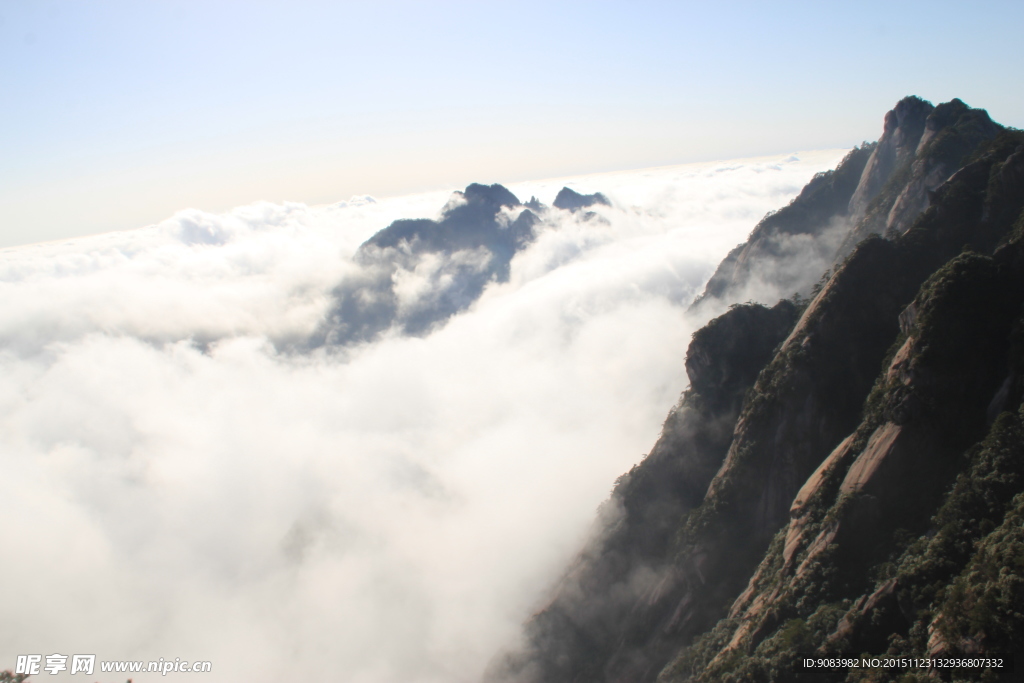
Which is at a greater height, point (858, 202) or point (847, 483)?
point (858, 202)

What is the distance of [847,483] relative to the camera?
1871 inches

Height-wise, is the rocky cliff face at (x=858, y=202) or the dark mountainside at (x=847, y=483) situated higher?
the rocky cliff face at (x=858, y=202)

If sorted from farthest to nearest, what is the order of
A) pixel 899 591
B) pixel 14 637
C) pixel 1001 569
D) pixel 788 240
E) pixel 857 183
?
pixel 14 637 < pixel 857 183 < pixel 788 240 < pixel 899 591 < pixel 1001 569

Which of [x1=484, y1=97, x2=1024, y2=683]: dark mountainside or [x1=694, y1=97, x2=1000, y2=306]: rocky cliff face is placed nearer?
[x1=484, y1=97, x2=1024, y2=683]: dark mountainside

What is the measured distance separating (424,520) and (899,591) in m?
142

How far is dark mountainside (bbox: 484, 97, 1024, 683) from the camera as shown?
38.7 metres

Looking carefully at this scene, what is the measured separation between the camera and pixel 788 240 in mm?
115500

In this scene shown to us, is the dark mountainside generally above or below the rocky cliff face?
below

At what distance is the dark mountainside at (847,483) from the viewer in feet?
127

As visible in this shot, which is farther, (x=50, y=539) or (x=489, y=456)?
(x=50, y=539)

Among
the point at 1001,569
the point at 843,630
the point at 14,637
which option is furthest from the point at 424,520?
the point at 1001,569

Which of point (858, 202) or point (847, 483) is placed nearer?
point (847, 483)

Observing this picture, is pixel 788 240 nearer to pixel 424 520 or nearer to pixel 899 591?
pixel 899 591

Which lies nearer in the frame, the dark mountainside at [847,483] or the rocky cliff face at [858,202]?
the dark mountainside at [847,483]
